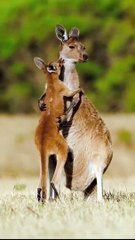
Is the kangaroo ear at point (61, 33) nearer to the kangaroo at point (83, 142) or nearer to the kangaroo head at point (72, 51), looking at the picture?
the kangaroo head at point (72, 51)

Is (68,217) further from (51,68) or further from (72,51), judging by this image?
(72,51)

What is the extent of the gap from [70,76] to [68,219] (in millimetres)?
2167

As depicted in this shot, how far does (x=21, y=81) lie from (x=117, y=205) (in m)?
20.0

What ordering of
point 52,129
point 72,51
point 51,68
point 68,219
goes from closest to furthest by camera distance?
point 68,219 < point 52,129 < point 51,68 < point 72,51

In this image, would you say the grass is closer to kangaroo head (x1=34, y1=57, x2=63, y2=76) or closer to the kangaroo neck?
the kangaroo neck

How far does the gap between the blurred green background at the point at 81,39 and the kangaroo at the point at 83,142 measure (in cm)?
1762

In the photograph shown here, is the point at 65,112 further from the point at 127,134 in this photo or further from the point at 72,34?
the point at 127,134

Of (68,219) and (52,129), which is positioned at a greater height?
(52,129)

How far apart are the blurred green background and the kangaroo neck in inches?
693


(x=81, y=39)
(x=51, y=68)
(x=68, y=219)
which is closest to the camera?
(x=68, y=219)

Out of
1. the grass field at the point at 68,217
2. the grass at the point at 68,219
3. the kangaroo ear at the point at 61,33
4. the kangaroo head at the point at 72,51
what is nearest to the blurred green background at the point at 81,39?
the grass field at the point at 68,217

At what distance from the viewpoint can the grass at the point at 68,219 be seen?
623 centimetres

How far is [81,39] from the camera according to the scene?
89.3 feet

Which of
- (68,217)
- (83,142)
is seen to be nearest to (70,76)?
(83,142)
